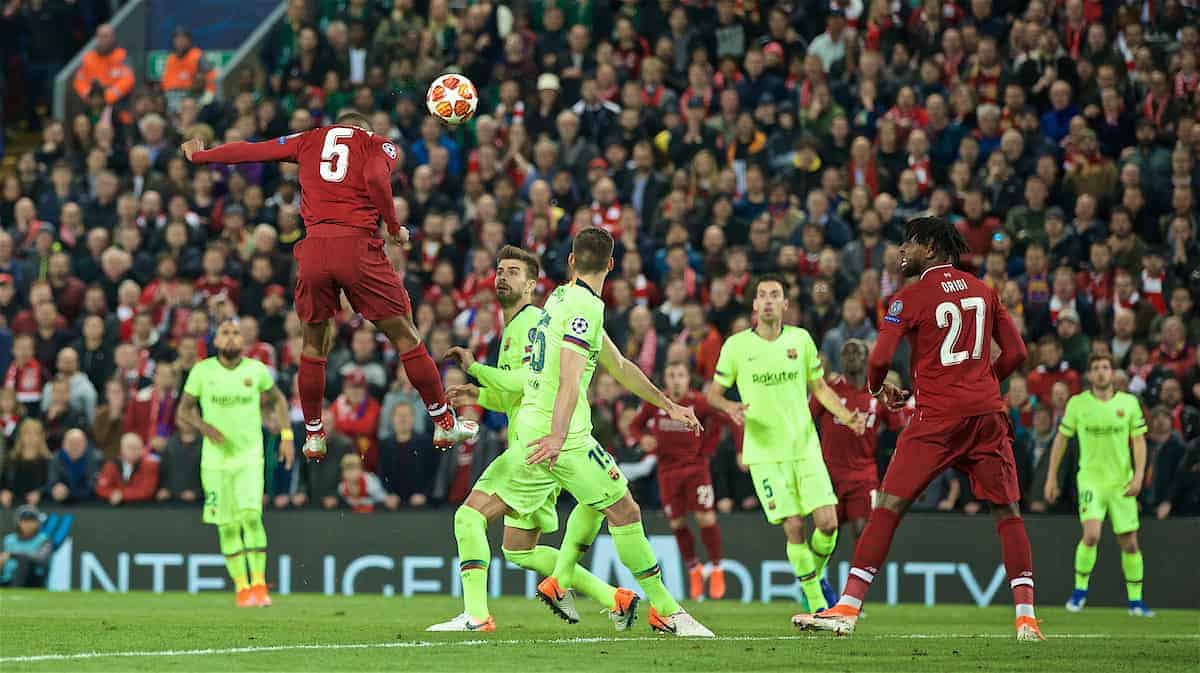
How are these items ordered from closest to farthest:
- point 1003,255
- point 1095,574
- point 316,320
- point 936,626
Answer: point 316,320
point 936,626
point 1095,574
point 1003,255

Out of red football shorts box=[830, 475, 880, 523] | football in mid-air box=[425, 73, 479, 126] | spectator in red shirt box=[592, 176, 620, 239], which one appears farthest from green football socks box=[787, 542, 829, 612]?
spectator in red shirt box=[592, 176, 620, 239]

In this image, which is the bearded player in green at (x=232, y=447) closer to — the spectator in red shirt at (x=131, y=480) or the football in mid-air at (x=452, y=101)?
the spectator in red shirt at (x=131, y=480)

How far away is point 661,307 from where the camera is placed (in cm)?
2088

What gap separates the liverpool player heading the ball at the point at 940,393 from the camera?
11.0m

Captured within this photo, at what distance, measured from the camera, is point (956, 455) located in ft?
36.5

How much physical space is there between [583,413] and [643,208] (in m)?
10.9

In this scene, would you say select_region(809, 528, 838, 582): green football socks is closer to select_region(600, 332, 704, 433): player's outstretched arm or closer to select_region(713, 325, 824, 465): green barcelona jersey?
select_region(713, 325, 824, 465): green barcelona jersey

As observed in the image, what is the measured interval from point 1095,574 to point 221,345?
8803 millimetres

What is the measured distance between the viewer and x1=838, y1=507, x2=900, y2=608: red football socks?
1098 centimetres

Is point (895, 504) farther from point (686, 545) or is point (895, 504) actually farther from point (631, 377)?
point (686, 545)

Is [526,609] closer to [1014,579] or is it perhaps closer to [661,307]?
[661,307]

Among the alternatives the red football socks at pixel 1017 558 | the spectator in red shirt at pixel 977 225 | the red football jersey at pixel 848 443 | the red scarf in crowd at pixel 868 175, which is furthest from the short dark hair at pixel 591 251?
the red scarf in crowd at pixel 868 175

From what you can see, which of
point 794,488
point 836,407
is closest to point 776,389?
point 836,407

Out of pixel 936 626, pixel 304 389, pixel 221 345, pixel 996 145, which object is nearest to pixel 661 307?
pixel 996 145
